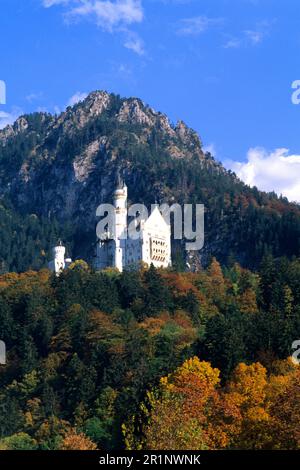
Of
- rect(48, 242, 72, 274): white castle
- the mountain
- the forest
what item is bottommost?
the forest

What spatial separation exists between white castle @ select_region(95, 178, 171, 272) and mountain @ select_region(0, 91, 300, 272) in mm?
2848

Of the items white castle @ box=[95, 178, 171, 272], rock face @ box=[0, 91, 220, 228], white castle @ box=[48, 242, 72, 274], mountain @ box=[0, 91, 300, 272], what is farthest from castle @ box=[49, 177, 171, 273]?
rock face @ box=[0, 91, 220, 228]

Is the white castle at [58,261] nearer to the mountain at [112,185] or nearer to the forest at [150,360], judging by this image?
the mountain at [112,185]

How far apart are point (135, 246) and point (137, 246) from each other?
319 mm

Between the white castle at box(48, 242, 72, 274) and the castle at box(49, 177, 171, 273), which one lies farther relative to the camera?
the white castle at box(48, 242, 72, 274)

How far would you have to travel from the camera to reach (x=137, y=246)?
105 metres

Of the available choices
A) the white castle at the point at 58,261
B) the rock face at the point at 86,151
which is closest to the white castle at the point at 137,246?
the white castle at the point at 58,261

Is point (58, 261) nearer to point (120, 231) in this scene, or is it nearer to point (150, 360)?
point (120, 231)

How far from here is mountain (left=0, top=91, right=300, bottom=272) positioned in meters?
135

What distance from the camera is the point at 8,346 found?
80500 mm

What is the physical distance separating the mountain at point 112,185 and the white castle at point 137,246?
2848mm

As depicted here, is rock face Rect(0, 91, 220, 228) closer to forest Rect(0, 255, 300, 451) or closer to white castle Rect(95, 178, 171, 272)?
white castle Rect(95, 178, 171, 272)

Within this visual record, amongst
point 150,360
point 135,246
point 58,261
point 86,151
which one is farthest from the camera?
point 86,151

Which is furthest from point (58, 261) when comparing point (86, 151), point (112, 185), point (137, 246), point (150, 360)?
point (86, 151)
